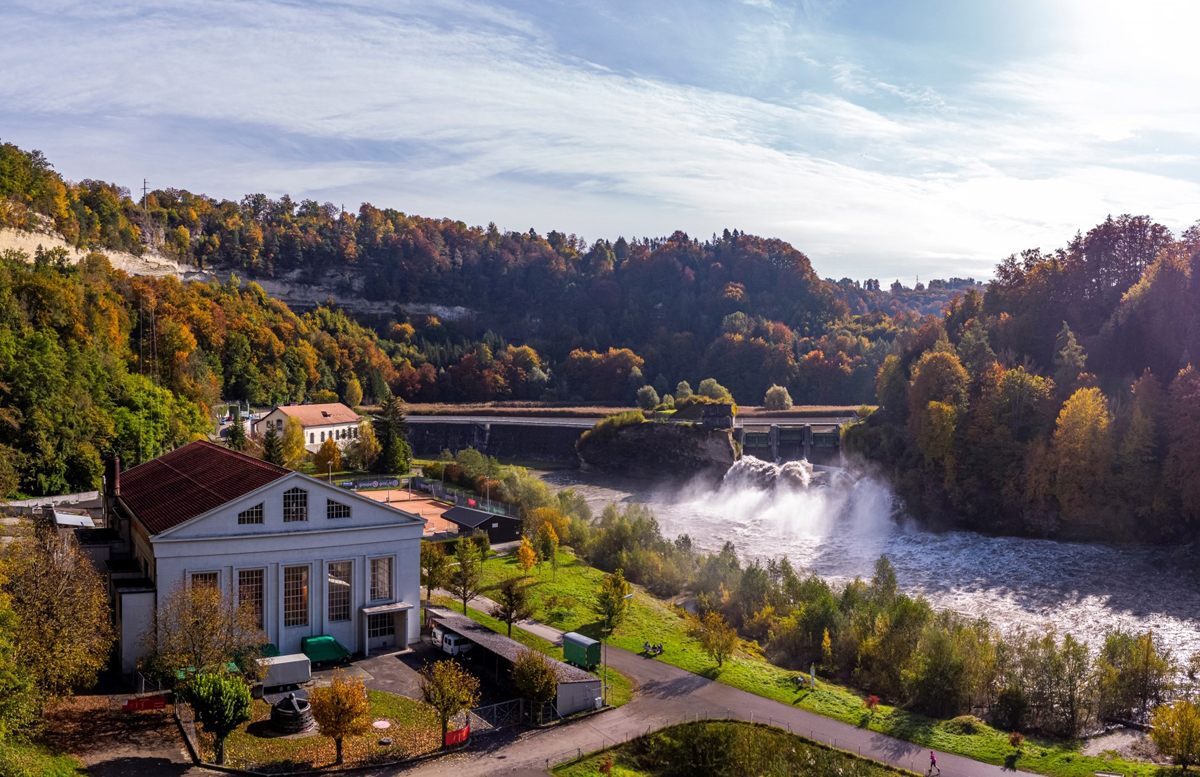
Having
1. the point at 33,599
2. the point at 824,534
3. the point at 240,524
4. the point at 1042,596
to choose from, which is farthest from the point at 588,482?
the point at 33,599

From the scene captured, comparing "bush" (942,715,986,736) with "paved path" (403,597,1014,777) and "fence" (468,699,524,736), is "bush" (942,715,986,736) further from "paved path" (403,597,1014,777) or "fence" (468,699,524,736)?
"fence" (468,699,524,736)

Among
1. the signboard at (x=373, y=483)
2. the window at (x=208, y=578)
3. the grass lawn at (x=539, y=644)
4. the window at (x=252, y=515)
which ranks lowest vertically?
the signboard at (x=373, y=483)

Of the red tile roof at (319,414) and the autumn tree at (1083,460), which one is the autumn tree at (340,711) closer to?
the autumn tree at (1083,460)

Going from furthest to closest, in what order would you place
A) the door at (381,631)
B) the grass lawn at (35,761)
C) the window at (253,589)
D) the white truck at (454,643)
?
1. the door at (381,631)
2. the white truck at (454,643)
3. the window at (253,589)
4. the grass lawn at (35,761)

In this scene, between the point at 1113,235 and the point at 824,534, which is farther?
the point at 1113,235

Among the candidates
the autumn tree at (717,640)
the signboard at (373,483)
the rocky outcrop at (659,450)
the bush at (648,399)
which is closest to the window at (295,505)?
the autumn tree at (717,640)

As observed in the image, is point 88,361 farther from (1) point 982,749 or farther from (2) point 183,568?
(1) point 982,749

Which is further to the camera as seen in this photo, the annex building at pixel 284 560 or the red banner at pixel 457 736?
the annex building at pixel 284 560
